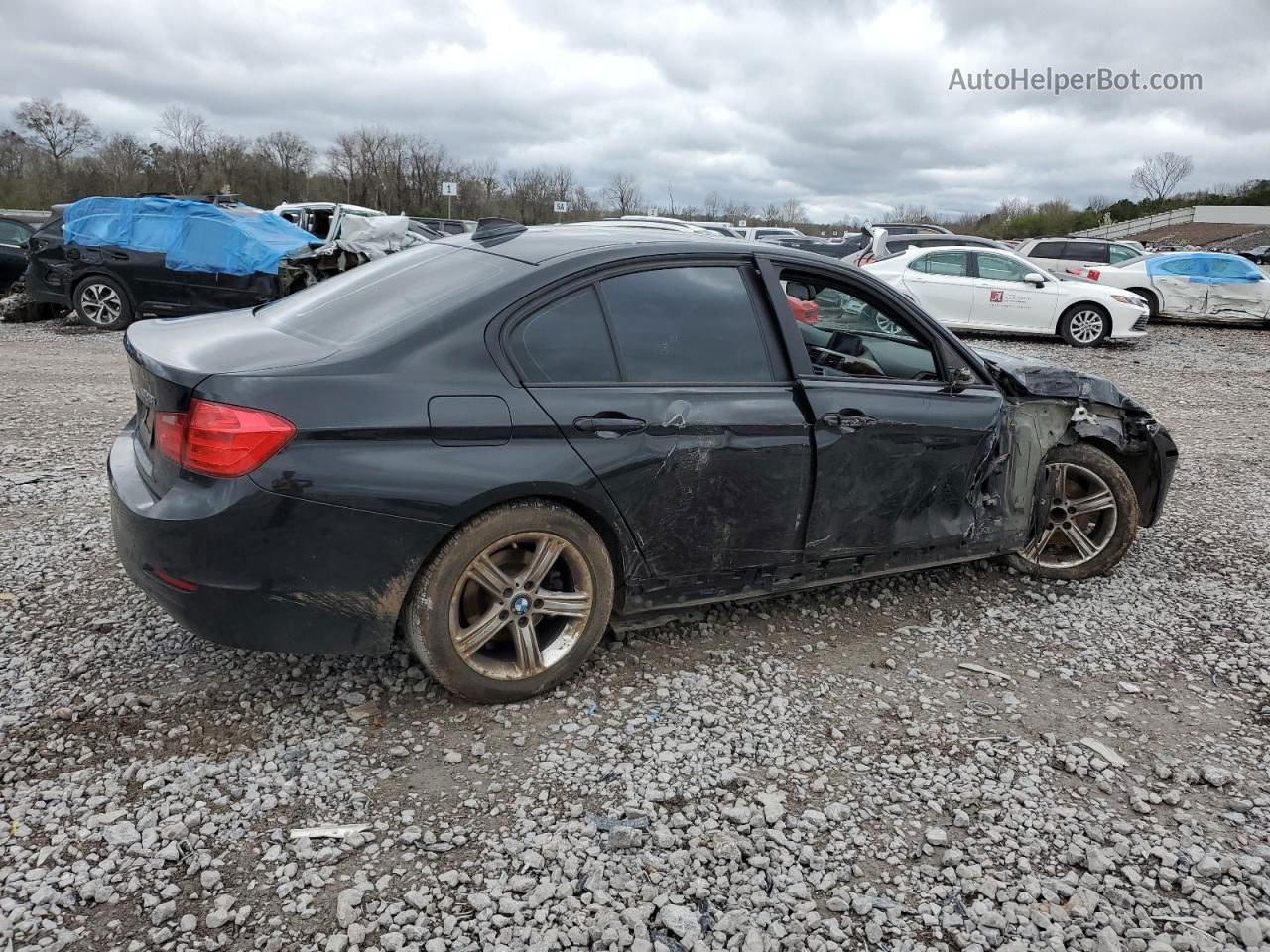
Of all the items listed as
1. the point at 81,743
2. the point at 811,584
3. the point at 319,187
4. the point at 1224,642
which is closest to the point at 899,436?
the point at 811,584

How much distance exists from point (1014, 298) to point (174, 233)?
41.2ft

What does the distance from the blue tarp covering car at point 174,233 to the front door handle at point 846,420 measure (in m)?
10.2

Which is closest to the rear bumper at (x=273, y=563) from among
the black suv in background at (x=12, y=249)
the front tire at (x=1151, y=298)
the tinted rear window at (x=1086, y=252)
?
the black suv in background at (x=12, y=249)

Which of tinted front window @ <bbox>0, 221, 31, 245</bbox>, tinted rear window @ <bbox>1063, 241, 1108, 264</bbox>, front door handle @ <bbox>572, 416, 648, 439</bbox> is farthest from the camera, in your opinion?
tinted rear window @ <bbox>1063, 241, 1108, 264</bbox>

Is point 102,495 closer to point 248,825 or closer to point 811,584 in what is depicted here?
point 248,825

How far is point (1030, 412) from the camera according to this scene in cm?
425

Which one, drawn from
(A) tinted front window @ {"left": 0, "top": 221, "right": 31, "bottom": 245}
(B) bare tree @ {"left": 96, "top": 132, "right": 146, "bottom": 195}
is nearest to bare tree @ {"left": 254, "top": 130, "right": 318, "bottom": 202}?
(B) bare tree @ {"left": 96, "top": 132, "right": 146, "bottom": 195}

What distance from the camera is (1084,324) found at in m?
14.4

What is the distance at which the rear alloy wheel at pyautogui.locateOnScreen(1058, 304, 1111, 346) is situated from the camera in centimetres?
1433

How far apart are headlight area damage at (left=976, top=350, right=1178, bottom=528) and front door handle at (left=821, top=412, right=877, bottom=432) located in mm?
962

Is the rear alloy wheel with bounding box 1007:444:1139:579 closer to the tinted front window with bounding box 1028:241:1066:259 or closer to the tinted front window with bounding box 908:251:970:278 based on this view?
the tinted front window with bounding box 908:251:970:278

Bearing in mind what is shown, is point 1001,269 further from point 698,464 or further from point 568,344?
point 568,344

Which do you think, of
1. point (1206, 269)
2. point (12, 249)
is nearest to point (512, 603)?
point (12, 249)

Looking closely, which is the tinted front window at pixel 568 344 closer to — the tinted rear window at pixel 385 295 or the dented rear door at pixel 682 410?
the dented rear door at pixel 682 410
